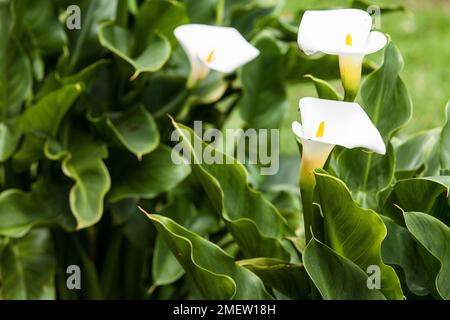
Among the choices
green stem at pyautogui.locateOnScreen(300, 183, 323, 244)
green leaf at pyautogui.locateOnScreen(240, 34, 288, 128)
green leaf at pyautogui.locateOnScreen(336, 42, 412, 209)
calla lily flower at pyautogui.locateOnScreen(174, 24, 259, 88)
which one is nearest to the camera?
green stem at pyautogui.locateOnScreen(300, 183, 323, 244)

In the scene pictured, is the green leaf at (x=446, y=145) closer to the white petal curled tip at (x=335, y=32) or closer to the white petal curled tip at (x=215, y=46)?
the white petal curled tip at (x=335, y=32)

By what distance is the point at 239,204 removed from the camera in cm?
153

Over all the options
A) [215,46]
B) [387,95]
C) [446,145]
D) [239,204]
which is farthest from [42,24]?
[446,145]

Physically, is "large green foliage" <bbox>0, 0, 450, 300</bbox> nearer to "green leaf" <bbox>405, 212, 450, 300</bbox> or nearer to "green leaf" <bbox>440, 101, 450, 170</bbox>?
"green leaf" <bbox>440, 101, 450, 170</bbox>

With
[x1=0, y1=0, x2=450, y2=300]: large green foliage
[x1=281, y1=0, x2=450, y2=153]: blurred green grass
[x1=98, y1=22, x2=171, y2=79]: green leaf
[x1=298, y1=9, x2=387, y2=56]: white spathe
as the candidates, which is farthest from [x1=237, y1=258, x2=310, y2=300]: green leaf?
[x1=281, y1=0, x2=450, y2=153]: blurred green grass

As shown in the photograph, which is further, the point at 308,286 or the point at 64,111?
the point at 64,111

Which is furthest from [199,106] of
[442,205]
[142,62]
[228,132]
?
[442,205]

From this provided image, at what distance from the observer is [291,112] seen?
366 centimetres

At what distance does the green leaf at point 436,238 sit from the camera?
50.3 inches

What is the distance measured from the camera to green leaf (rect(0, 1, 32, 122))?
1.88 meters

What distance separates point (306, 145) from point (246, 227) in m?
0.27

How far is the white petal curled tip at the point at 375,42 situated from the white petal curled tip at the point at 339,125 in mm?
92

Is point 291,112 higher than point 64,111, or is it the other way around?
point 64,111

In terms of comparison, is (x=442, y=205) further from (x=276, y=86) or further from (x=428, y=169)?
(x=276, y=86)
